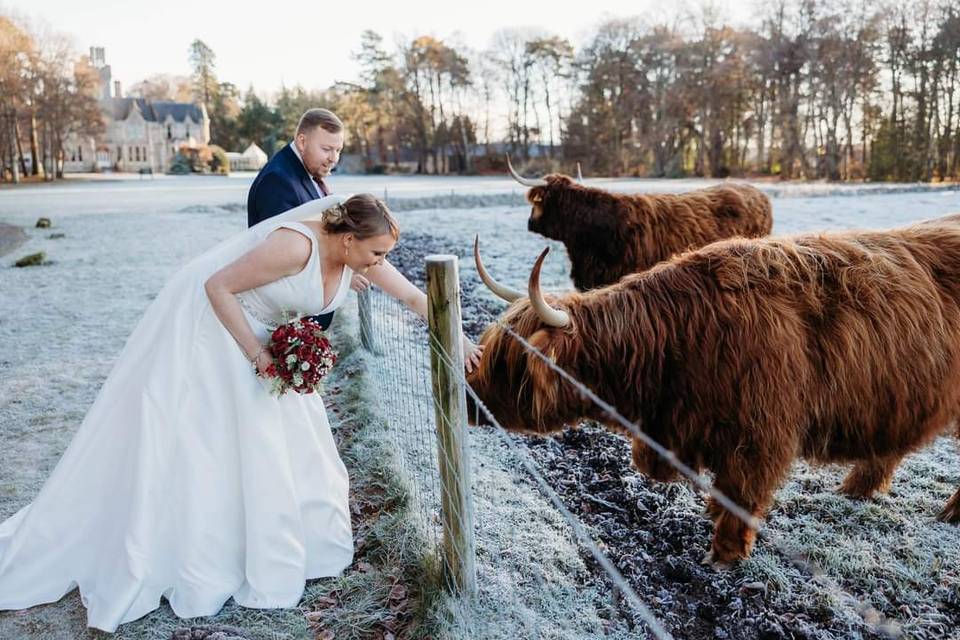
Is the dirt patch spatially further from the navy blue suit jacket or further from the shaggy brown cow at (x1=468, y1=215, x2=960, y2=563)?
the shaggy brown cow at (x1=468, y1=215, x2=960, y2=563)

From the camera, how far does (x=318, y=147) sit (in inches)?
146

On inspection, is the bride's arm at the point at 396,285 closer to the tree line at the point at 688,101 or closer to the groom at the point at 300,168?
the groom at the point at 300,168

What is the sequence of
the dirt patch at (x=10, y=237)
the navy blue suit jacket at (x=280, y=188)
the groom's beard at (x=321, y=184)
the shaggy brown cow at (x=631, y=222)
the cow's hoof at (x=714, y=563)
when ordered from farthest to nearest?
the dirt patch at (x=10, y=237)
the shaggy brown cow at (x=631, y=222)
the groom's beard at (x=321, y=184)
the navy blue suit jacket at (x=280, y=188)
the cow's hoof at (x=714, y=563)

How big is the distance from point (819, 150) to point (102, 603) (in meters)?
45.4

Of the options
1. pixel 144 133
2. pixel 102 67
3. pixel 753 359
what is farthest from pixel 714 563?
pixel 102 67

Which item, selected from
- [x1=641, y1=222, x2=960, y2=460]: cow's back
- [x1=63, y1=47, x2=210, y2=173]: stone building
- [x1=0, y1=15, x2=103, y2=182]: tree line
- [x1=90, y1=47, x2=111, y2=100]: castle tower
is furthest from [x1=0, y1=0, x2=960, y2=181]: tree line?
[x1=641, y1=222, x2=960, y2=460]: cow's back

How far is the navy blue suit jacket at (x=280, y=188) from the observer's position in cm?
364

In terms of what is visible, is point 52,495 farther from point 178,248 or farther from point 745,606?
point 178,248

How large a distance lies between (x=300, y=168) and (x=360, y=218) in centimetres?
123

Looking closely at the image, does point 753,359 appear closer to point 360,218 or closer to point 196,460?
point 360,218

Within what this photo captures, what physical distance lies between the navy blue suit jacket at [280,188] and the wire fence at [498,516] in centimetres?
115

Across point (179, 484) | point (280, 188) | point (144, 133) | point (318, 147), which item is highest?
point (144, 133)

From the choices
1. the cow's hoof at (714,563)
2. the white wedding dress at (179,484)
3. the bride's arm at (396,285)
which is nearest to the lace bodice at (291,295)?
the white wedding dress at (179,484)

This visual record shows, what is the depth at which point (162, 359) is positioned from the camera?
A: 2.79 meters
